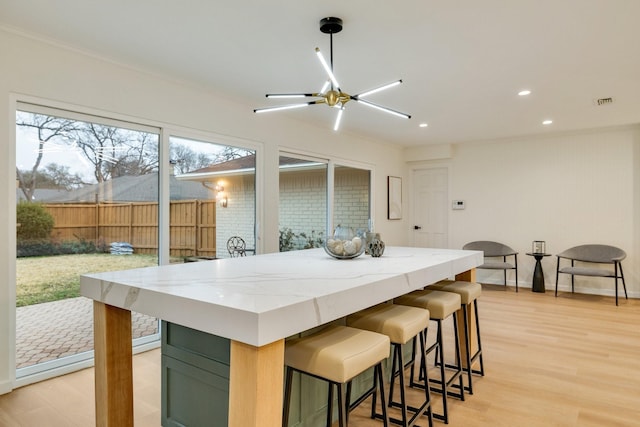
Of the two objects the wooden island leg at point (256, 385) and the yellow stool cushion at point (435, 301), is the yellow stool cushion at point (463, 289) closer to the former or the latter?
the yellow stool cushion at point (435, 301)

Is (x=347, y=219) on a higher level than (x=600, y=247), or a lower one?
higher

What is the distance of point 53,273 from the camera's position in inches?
118

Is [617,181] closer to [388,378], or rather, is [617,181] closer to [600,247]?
[600,247]

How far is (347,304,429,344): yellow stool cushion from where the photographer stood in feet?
6.26

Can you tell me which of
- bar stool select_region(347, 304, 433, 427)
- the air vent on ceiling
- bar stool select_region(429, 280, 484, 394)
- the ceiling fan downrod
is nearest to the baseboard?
bar stool select_region(347, 304, 433, 427)

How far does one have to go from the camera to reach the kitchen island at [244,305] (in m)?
1.21

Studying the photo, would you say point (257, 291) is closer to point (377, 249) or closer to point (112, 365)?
point (112, 365)

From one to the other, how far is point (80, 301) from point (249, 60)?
Answer: 7.99 ft

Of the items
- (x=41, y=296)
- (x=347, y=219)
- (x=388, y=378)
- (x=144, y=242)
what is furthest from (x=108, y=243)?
(x=347, y=219)

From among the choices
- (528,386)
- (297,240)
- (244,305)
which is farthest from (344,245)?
(297,240)

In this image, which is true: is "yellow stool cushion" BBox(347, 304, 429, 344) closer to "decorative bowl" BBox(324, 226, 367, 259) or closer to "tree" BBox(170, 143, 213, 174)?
"decorative bowl" BBox(324, 226, 367, 259)

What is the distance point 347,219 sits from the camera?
6238 millimetres

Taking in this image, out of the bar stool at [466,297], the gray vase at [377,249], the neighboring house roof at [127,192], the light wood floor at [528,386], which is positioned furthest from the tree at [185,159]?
the bar stool at [466,297]

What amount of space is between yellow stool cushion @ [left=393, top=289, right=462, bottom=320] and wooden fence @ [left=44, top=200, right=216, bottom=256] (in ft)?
7.36
